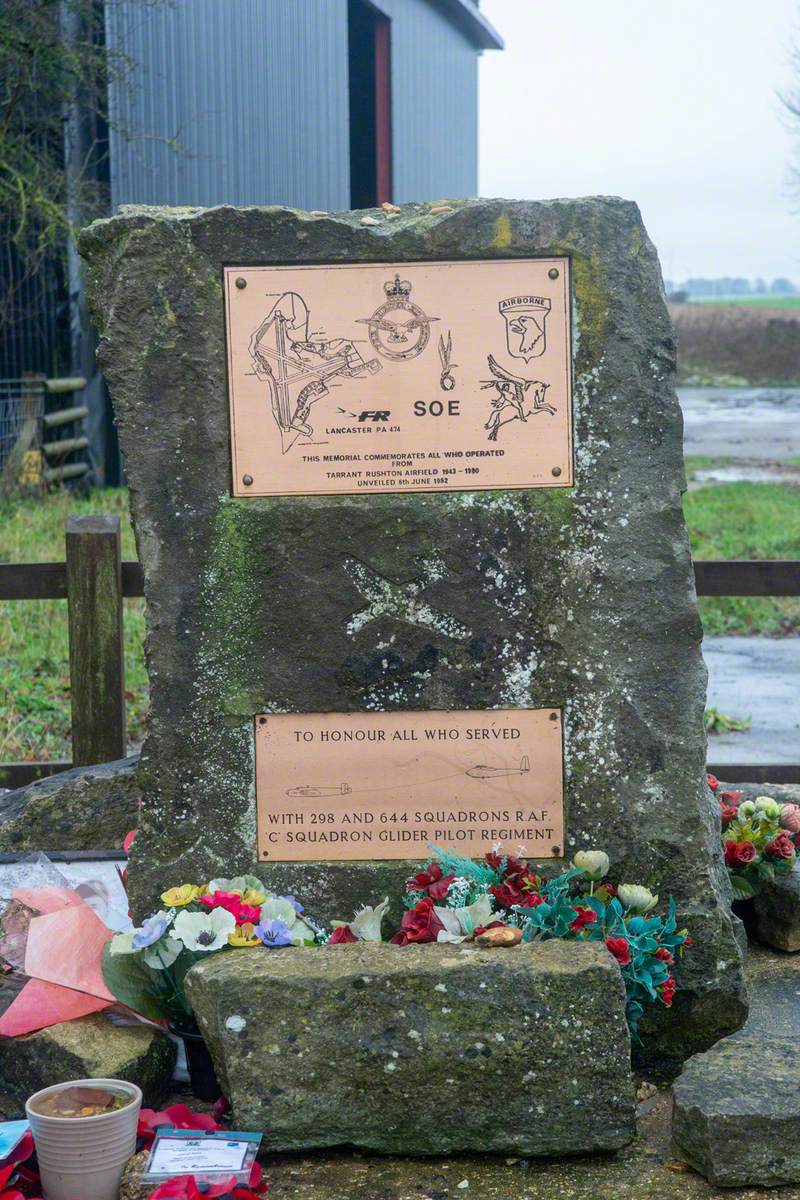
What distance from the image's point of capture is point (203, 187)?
1425 cm

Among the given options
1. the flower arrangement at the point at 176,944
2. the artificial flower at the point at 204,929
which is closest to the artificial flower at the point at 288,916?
the flower arrangement at the point at 176,944

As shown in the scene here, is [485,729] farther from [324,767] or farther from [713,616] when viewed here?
[713,616]

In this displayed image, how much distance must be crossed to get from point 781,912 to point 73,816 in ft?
7.41

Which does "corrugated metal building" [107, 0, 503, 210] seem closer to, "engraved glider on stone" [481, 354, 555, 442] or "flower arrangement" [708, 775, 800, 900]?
"engraved glider on stone" [481, 354, 555, 442]

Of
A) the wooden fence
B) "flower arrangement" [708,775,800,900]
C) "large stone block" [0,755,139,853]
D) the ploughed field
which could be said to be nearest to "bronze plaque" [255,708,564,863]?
"flower arrangement" [708,775,800,900]

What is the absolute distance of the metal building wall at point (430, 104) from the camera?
19.4m

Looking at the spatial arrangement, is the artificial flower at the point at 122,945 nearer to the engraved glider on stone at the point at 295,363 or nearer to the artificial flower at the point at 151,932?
the artificial flower at the point at 151,932

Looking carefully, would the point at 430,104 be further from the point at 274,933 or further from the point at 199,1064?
the point at 199,1064

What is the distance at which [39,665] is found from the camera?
296 inches

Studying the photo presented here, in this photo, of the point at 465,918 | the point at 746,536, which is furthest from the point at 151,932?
the point at 746,536

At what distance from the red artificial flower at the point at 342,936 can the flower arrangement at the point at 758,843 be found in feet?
3.72

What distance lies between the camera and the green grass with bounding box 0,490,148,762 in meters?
6.39

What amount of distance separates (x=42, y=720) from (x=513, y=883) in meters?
3.82

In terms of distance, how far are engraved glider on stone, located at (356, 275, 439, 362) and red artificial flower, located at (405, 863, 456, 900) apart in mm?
1273
